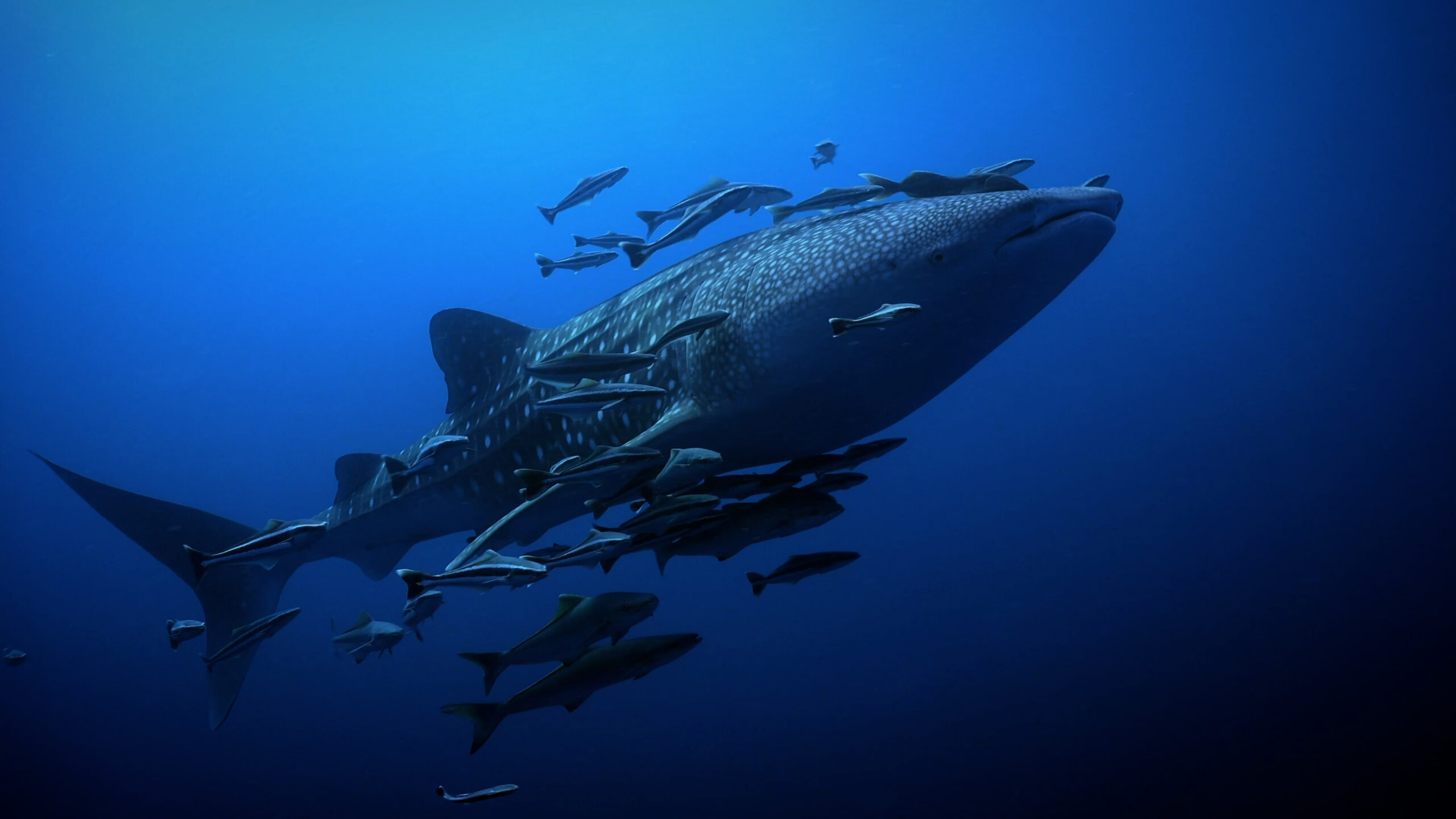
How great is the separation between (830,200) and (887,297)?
6.00 ft

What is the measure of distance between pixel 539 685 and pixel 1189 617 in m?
14.9

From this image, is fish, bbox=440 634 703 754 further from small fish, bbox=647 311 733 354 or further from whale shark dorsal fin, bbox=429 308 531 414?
whale shark dorsal fin, bbox=429 308 531 414

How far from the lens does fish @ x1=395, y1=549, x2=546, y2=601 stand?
2.71m

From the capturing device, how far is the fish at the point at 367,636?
4.59 meters

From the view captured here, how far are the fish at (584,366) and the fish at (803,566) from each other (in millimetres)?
1374

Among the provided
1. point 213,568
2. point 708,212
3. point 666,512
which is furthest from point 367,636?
point 708,212

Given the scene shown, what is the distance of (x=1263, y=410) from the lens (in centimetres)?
2425

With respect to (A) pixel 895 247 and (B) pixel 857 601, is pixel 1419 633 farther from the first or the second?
(A) pixel 895 247

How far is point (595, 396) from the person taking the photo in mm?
2812

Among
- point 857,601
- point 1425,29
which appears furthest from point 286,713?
point 1425,29

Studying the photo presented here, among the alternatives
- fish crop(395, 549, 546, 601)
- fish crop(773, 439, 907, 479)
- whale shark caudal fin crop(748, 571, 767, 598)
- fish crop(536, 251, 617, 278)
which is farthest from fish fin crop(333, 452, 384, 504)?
fish crop(773, 439, 907, 479)

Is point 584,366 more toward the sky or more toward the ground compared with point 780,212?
more toward the ground

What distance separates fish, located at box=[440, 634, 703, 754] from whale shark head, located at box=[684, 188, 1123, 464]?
108 cm

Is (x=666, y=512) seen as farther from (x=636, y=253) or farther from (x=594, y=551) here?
(x=636, y=253)
